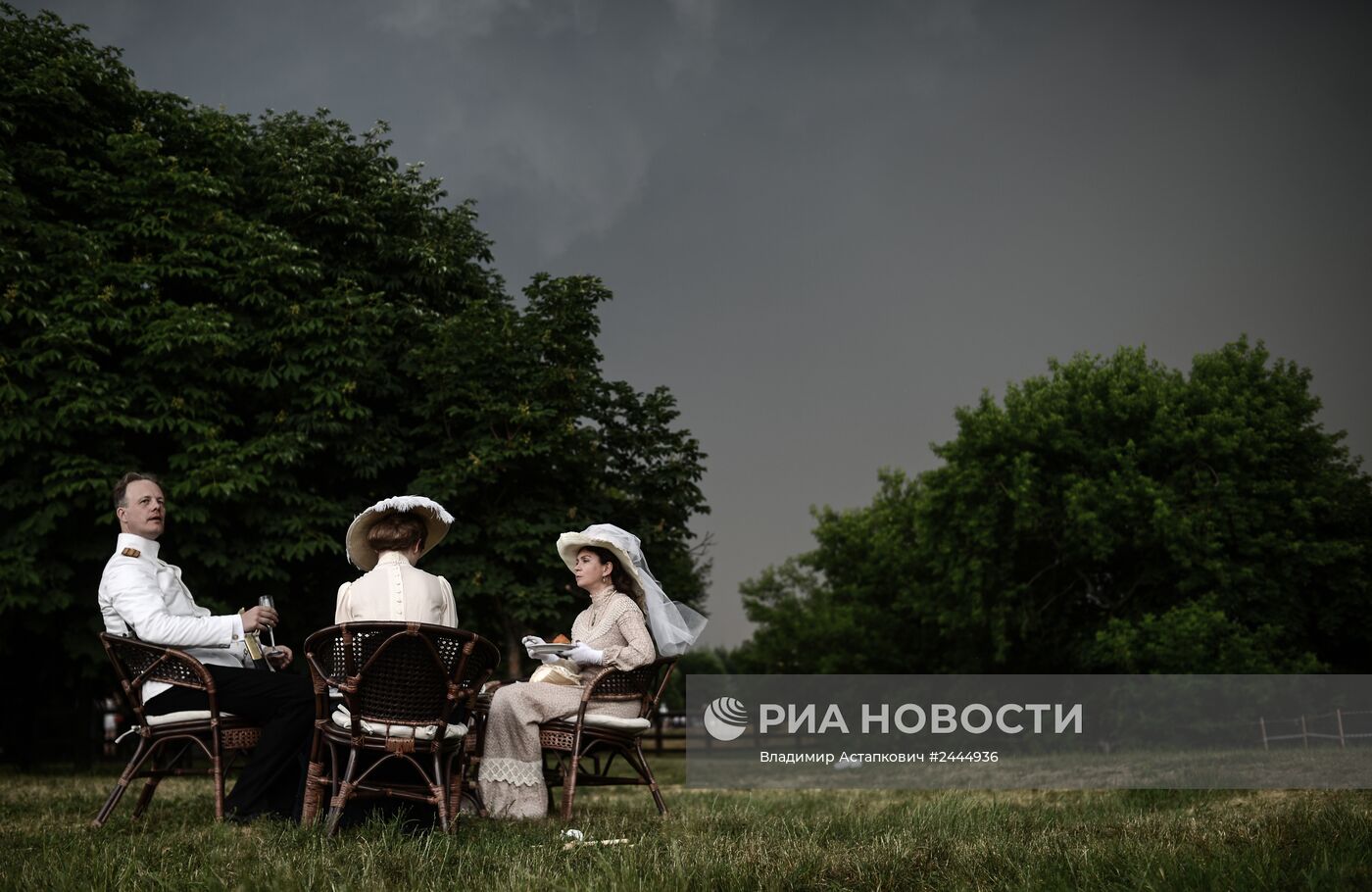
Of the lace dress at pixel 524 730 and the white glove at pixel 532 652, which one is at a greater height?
the white glove at pixel 532 652

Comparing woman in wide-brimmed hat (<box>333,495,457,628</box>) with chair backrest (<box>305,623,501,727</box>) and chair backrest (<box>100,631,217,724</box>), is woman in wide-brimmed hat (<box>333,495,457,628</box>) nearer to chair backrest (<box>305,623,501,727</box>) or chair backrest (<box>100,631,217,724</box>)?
chair backrest (<box>305,623,501,727</box>)

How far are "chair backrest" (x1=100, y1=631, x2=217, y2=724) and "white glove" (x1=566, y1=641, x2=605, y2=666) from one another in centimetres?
197

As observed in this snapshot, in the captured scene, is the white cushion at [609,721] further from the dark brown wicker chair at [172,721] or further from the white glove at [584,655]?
the dark brown wicker chair at [172,721]

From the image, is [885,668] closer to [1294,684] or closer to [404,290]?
[1294,684]

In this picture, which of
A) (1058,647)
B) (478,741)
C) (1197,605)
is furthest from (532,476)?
(1058,647)

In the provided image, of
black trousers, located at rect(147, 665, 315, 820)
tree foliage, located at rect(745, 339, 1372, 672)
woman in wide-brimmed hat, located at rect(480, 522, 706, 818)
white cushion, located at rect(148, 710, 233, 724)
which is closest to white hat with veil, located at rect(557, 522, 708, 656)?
woman in wide-brimmed hat, located at rect(480, 522, 706, 818)

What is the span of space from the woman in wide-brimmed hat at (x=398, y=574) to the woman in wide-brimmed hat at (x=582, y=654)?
0.66 meters

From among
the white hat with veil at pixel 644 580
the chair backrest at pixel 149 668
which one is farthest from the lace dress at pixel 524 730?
the chair backrest at pixel 149 668

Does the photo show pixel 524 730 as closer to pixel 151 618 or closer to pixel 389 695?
pixel 389 695

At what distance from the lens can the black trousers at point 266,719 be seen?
21.6 ft

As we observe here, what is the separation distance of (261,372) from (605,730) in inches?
495

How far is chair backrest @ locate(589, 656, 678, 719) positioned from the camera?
7.23 m

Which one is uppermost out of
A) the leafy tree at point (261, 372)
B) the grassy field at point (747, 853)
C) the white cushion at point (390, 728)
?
the leafy tree at point (261, 372)

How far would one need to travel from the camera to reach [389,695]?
19.6ft
